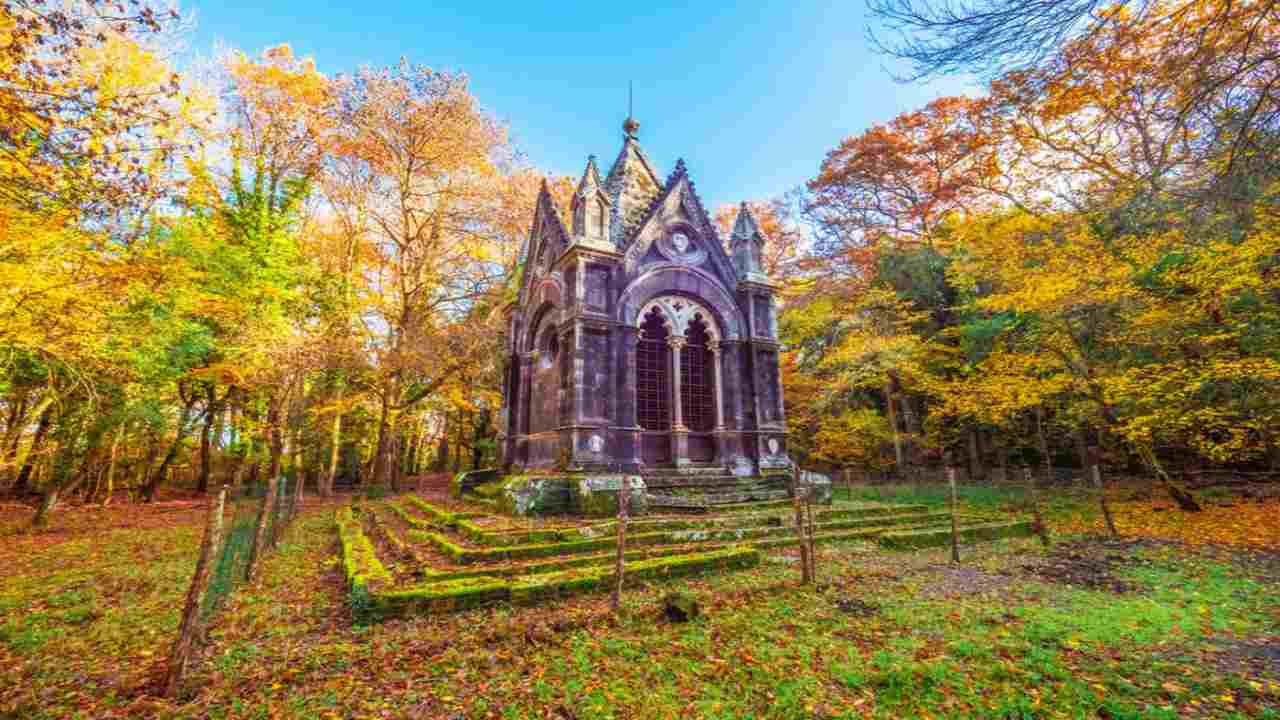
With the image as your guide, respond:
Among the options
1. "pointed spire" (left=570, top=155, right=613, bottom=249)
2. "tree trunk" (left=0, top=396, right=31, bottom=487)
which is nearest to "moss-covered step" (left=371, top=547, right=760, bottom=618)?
"pointed spire" (left=570, top=155, right=613, bottom=249)

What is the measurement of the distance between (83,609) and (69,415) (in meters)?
12.6

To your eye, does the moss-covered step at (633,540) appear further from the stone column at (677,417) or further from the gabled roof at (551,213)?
the gabled roof at (551,213)

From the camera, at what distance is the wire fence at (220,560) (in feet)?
14.2

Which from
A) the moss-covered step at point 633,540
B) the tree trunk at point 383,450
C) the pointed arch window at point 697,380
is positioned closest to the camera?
the moss-covered step at point 633,540

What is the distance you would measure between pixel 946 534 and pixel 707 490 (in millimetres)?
5309

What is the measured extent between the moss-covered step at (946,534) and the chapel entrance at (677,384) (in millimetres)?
5425

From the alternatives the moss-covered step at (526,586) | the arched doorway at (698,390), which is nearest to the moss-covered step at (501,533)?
the moss-covered step at (526,586)

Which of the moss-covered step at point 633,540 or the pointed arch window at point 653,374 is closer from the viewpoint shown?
the moss-covered step at point 633,540

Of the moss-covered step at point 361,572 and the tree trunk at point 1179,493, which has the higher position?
the tree trunk at point 1179,493

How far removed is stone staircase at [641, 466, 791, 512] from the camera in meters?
12.2

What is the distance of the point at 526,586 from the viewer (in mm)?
6523

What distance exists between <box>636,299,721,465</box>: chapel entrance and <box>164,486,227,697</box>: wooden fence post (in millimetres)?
10035

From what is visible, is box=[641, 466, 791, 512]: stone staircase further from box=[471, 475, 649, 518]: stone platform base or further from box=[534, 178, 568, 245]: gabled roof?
box=[534, 178, 568, 245]: gabled roof

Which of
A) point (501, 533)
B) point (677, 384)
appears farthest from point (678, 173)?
point (501, 533)
